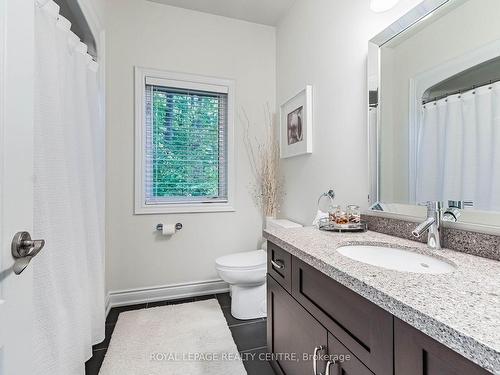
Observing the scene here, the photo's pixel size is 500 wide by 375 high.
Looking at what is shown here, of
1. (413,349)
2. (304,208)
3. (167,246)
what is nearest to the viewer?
(413,349)

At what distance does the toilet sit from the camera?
6.17 ft

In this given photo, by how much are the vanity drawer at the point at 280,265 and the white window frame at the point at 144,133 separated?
1217mm

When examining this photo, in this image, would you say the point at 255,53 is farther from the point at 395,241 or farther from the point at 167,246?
the point at 395,241

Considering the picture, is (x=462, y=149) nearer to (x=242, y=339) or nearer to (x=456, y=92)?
(x=456, y=92)

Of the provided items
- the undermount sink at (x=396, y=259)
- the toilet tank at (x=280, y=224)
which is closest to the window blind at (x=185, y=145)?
the toilet tank at (x=280, y=224)

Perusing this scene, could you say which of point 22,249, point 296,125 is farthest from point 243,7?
point 22,249

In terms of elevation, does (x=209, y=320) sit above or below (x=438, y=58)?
below

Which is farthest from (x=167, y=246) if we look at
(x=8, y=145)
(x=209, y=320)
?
(x=8, y=145)

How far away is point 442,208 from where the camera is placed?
1.03 metres

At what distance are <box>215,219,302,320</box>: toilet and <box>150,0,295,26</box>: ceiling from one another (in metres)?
2.24

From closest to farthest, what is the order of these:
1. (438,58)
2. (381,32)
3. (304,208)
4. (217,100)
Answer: (438,58) < (381,32) < (304,208) < (217,100)

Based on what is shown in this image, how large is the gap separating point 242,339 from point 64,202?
1.36 m

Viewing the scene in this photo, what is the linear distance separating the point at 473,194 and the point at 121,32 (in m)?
2.68

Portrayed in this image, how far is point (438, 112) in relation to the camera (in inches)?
41.9
